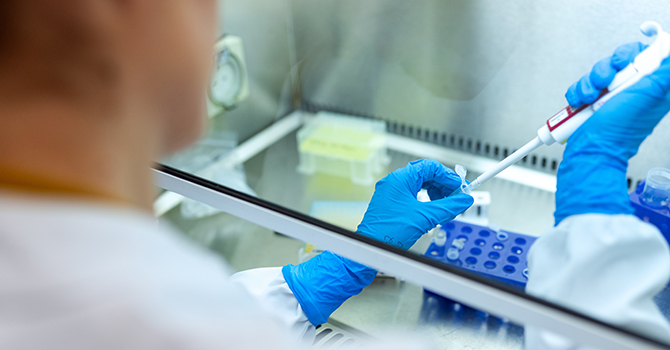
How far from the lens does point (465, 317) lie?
111 centimetres

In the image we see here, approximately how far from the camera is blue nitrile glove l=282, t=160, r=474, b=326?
918mm

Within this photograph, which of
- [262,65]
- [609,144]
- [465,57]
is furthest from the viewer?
[262,65]

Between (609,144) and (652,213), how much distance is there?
7.5 inches

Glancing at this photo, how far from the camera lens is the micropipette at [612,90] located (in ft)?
2.72

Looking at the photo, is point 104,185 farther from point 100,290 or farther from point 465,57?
point 465,57

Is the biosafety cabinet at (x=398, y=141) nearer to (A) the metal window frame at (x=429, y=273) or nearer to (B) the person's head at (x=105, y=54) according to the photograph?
(A) the metal window frame at (x=429, y=273)

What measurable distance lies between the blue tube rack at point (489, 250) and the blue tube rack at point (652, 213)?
21 cm

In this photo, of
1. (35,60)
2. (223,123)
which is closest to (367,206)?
(35,60)

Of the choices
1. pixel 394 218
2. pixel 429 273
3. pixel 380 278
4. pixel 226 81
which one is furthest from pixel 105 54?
pixel 226 81

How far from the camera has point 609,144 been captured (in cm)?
82

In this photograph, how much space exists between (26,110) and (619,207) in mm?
764

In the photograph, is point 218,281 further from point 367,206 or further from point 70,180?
point 367,206

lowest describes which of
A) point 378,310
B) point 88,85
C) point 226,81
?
point 378,310

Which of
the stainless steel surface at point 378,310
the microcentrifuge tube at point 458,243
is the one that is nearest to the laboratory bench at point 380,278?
the stainless steel surface at point 378,310
